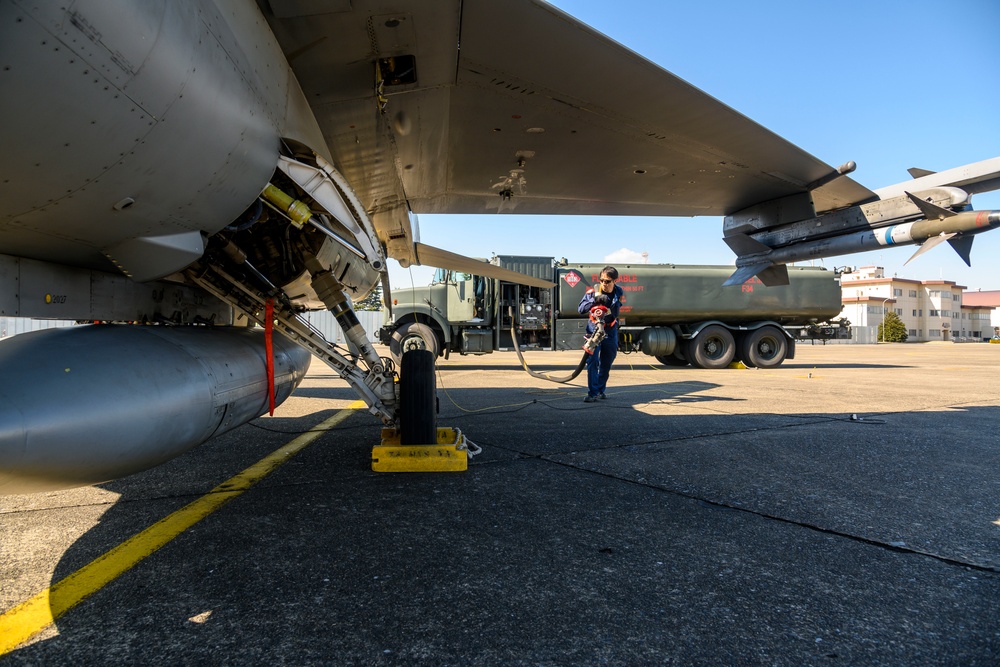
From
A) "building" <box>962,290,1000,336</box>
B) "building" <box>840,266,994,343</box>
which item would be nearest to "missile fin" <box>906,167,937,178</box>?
"building" <box>840,266,994,343</box>

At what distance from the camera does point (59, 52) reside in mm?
1463

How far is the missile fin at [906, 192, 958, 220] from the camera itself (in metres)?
4.06

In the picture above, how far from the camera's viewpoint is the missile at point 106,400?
5.84 ft

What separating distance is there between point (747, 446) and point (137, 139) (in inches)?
166

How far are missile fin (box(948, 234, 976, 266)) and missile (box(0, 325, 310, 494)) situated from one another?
16.5ft

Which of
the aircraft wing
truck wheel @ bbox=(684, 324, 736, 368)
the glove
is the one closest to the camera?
the aircraft wing

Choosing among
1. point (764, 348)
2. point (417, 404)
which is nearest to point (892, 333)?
point (764, 348)

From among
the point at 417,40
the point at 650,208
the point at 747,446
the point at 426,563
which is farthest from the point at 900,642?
the point at 650,208

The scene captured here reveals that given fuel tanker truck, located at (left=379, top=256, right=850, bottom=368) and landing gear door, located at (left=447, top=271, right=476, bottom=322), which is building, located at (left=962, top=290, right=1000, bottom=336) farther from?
landing gear door, located at (left=447, top=271, right=476, bottom=322)

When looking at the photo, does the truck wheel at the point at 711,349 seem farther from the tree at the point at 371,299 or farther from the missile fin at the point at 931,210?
the missile fin at the point at 931,210

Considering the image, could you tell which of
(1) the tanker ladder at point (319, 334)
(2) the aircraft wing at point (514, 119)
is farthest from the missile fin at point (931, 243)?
(1) the tanker ladder at point (319, 334)

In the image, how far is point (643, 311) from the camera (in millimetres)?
13016

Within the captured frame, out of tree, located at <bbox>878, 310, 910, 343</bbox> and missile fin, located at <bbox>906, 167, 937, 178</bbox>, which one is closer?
missile fin, located at <bbox>906, 167, 937, 178</bbox>

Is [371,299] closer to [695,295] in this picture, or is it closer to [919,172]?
[919,172]
